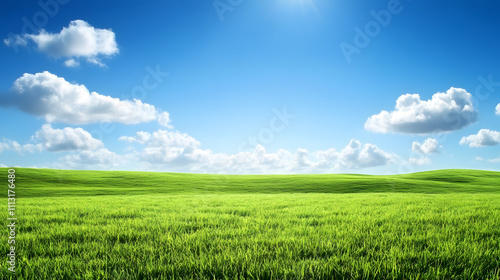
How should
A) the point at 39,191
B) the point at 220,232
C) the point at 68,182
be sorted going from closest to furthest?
the point at 220,232, the point at 39,191, the point at 68,182

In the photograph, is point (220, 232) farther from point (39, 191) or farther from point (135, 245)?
point (39, 191)

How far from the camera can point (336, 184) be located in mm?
44156

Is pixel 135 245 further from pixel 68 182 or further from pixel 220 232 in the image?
pixel 68 182

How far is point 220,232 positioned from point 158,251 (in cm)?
139

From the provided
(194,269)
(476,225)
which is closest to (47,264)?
(194,269)

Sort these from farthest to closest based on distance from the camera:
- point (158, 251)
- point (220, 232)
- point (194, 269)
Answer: point (220, 232) → point (158, 251) → point (194, 269)

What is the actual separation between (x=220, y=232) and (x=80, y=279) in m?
2.50

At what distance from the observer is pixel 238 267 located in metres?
3.41

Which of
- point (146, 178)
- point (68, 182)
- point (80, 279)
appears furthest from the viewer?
point (146, 178)

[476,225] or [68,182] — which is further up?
[476,225]

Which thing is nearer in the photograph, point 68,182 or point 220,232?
point 220,232

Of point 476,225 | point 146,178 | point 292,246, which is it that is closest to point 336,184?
point 146,178

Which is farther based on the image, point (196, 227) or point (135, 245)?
point (196, 227)

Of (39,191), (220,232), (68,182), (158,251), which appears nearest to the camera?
(158,251)
